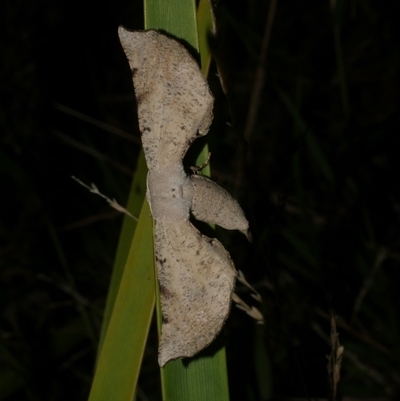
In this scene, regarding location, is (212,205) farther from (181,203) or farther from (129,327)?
(129,327)

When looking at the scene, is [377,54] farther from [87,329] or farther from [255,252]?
[87,329]

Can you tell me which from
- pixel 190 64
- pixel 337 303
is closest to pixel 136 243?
pixel 190 64

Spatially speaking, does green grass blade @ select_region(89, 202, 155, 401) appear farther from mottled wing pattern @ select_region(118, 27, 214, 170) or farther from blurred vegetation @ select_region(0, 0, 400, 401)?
blurred vegetation @ select_region(0, 0, 400, 401)

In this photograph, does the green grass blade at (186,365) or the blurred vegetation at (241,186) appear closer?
the green grass blade at (186,365)

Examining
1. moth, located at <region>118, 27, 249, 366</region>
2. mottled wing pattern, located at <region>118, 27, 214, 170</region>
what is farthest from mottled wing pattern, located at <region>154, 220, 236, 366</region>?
mottled wing pattern, located at <region>118, 27, 214, 170</region>

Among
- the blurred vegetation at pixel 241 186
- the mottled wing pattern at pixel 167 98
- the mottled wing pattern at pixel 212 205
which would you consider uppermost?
the mottled wing pattern at pixel 167 98

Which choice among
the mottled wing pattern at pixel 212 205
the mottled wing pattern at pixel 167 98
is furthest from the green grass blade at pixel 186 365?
the mottled wing pattern at pixel 212 205

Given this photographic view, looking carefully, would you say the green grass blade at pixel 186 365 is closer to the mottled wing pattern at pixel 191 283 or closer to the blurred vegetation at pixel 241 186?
the mottled wing pattern at pixel 191 283
